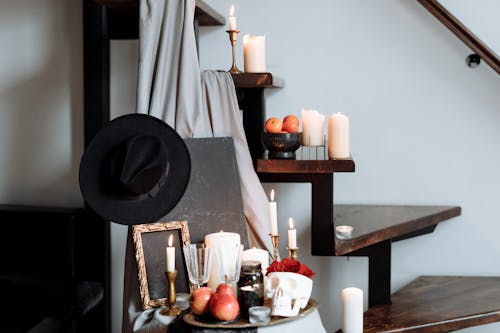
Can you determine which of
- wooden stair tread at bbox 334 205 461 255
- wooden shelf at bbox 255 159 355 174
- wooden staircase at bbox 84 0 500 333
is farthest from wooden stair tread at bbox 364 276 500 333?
wooden shelf at bbox 255 159 355 174

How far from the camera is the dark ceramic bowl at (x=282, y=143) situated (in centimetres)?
253

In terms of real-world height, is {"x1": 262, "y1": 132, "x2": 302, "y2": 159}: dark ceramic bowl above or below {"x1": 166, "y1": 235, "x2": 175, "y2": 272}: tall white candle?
above

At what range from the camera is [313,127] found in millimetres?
2561

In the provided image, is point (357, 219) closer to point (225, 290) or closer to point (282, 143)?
point (282, 143)

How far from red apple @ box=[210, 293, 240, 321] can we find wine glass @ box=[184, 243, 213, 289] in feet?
0.52

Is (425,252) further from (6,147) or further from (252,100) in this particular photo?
(6,147)

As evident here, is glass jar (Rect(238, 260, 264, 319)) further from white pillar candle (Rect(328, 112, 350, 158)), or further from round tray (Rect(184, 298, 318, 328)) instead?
white pillar candle (Rect(328, 112, 350, 158))

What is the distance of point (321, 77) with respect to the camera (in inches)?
115

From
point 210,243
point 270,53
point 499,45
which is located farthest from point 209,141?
point 499,45

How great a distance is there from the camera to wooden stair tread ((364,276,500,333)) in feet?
8.04

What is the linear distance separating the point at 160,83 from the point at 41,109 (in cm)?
95

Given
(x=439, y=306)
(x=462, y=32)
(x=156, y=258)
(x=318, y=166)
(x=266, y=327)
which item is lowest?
(x=439, y=306)

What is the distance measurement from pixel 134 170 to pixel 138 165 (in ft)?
0.06

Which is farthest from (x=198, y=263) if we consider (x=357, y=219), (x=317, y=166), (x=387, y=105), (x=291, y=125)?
(x=387, y=105)
